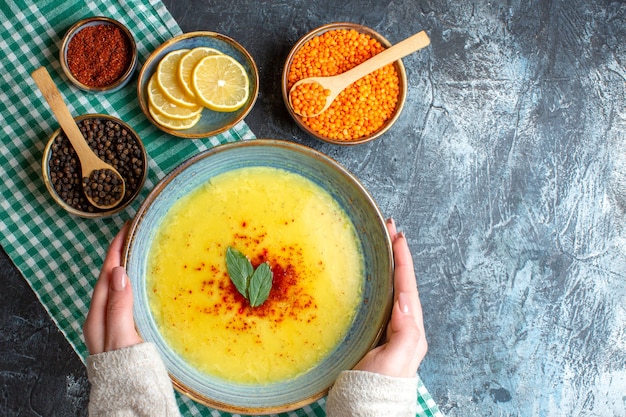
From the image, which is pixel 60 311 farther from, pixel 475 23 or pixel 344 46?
pixel 475 23

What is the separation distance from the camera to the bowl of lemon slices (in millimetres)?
2123

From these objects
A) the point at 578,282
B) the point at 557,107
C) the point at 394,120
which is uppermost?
the point at 394,120

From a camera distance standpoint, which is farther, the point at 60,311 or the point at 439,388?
the point at 439,388

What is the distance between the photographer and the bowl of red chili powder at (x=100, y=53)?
215 centimetres

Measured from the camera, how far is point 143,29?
2.25 meters

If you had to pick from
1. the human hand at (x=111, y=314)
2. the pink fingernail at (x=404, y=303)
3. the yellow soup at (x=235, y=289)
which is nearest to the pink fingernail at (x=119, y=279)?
the human hand at (x=111, y=314)

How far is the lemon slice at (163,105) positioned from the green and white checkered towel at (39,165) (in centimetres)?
12

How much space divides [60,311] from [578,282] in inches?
81.7

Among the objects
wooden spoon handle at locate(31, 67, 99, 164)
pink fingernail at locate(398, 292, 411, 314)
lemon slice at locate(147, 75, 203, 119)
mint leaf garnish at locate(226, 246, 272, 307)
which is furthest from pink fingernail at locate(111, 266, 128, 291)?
pink fingernail at locate(398, 292, 411, 314)

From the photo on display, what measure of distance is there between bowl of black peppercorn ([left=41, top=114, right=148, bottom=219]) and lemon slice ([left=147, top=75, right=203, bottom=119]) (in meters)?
0.13

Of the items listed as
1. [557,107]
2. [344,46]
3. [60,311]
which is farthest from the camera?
[557,107]

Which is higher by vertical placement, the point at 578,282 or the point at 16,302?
the point at 16,302

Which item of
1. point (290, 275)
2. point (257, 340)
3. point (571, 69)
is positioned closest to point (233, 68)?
point (290, 275)

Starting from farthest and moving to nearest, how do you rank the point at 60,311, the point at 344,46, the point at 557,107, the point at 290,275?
1. the point at 557,107
2. the point at 344,46
3. the point at 60,311
4. the point at 290,275
